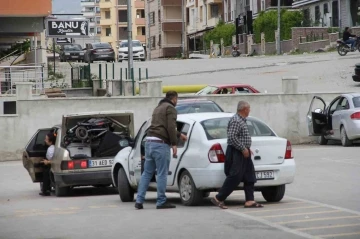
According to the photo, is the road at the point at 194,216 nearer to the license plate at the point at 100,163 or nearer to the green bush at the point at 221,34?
the license plate at the point at 100,163

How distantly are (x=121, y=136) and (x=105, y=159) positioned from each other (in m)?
0.79

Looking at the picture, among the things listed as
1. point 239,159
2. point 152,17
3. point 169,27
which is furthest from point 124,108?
point 152,17

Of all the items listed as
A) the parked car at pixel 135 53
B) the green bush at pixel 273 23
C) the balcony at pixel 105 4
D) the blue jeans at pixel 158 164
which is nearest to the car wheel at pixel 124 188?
the blue jeans at pixel 158 164

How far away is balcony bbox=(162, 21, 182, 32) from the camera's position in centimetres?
Answer: 11112

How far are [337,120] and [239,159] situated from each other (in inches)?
583

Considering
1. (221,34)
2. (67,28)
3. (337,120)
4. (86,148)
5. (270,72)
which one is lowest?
(86,148)

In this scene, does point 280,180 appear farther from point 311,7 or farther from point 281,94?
point 311,7

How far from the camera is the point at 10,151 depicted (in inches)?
1271

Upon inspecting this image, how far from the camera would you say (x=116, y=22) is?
478 ft

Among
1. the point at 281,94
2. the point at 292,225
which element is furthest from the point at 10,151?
the point at 292,225

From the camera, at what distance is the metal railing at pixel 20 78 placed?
39812 mm

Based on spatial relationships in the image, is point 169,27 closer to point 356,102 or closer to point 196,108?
point 356,102

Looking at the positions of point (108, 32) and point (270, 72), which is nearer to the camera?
point (270, 72)

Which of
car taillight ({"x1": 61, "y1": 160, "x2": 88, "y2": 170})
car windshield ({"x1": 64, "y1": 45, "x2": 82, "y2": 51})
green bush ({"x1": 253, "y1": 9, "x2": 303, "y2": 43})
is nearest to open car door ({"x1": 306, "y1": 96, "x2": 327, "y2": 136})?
car taillight ({"x1": 61, "y1": 160, "x2": 88, "y2": 170})
